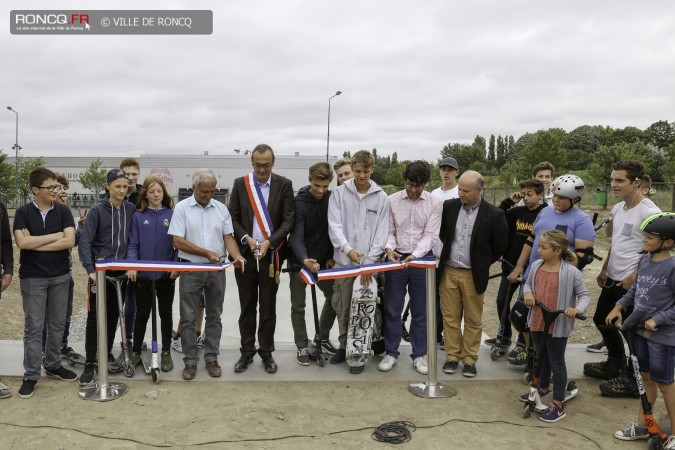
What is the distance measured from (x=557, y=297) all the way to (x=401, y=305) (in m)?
1.59

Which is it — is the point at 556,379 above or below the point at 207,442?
above

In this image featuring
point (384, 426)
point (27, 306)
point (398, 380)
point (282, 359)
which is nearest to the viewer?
point (384, 426)

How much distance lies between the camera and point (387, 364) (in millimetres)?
5148

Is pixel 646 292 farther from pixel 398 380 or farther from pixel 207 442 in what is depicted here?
pixel 207 442

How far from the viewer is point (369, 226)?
5.07m

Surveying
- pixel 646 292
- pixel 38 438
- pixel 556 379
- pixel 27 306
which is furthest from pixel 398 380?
pixel 27 306

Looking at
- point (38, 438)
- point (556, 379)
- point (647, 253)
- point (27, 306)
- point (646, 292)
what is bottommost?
point (38, 438)

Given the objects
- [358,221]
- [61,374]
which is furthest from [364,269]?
[61,374]

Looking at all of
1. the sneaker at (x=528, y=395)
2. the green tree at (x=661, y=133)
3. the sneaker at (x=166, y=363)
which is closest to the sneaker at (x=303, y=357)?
the sneaker at (x=166, y=363)

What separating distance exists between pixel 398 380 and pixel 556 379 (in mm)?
1487

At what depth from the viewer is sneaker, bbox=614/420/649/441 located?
381cm

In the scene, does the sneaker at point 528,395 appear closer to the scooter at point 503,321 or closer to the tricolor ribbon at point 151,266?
the scooter at point 503,321

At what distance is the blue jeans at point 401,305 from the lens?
16.7 ft

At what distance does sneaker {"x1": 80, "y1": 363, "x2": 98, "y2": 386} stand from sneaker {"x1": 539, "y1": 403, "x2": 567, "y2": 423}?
4117 millimetres
